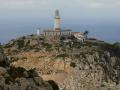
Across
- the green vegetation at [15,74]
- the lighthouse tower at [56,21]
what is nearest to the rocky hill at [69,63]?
the lighthouse tower at [56,21]

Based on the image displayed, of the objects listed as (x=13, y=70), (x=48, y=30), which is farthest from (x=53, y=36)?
(x=13, y=70)

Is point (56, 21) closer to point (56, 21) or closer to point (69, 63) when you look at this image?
point (56, 21)

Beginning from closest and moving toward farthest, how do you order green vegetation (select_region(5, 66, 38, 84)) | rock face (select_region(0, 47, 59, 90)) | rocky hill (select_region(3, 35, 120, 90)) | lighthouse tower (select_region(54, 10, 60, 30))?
rock face (select_region(0, 47, 59, 90)), green vegetation (select_region(5, 66, 38, 84)), rocky hill (select_region(3, 35, 120, 90)), lighthouse tower (select_region(54, 10, 60, 30))

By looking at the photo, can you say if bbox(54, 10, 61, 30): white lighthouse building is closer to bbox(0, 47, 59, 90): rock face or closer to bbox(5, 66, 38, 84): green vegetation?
bbox(0, 47, 59, 90): rock face

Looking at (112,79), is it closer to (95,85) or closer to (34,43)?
(95,85)

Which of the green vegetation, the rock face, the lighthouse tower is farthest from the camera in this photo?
the lighthouse tower

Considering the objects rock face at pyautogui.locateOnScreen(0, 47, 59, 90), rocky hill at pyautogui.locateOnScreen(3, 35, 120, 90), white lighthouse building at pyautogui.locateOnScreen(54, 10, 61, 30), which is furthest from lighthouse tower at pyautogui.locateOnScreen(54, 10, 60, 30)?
rock face at pyautogui.locateOnScreen(0, 47, 59, 90)

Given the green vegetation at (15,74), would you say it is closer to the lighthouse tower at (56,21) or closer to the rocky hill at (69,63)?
the rocky hill at (69,63)
